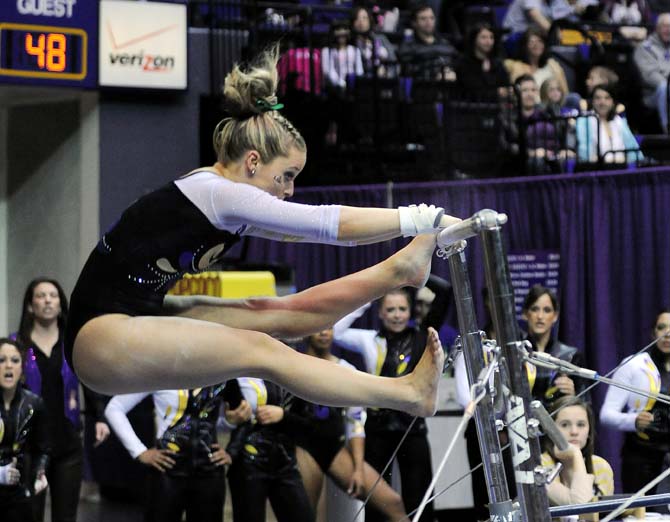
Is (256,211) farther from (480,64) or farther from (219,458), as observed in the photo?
(480,64)

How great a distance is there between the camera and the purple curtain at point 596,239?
7.24 metres

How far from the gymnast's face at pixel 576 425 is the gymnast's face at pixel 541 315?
2.75 feet

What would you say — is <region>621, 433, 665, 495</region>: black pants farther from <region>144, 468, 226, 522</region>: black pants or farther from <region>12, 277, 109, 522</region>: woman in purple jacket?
<region>12, 277, 109, 522</region>: woman in purple jacket

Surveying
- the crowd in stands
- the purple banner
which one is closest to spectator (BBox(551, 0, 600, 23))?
the crowd in stands

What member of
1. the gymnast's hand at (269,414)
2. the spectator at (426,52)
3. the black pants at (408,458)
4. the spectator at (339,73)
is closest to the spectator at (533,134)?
the spectator at (426,52)

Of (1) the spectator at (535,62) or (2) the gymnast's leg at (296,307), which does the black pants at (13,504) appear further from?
(1) the spectator at (535,62)

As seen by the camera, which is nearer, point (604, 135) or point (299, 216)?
point (299, 216)

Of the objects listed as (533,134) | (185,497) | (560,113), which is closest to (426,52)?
(560,113)

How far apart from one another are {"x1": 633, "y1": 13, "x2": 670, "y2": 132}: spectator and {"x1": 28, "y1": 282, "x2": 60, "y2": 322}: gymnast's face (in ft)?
18.7

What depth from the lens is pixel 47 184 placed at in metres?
9.95

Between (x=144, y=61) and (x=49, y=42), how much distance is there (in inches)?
30.6


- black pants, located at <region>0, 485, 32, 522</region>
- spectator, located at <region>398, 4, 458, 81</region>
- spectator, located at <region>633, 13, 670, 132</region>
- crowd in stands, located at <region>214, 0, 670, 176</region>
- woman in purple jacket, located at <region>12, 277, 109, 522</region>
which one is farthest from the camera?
spectator, located at <region>633, 13, 670, 132</region>

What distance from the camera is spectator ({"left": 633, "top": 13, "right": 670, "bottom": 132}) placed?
993 cm

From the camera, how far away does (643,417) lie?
5.52 metres
